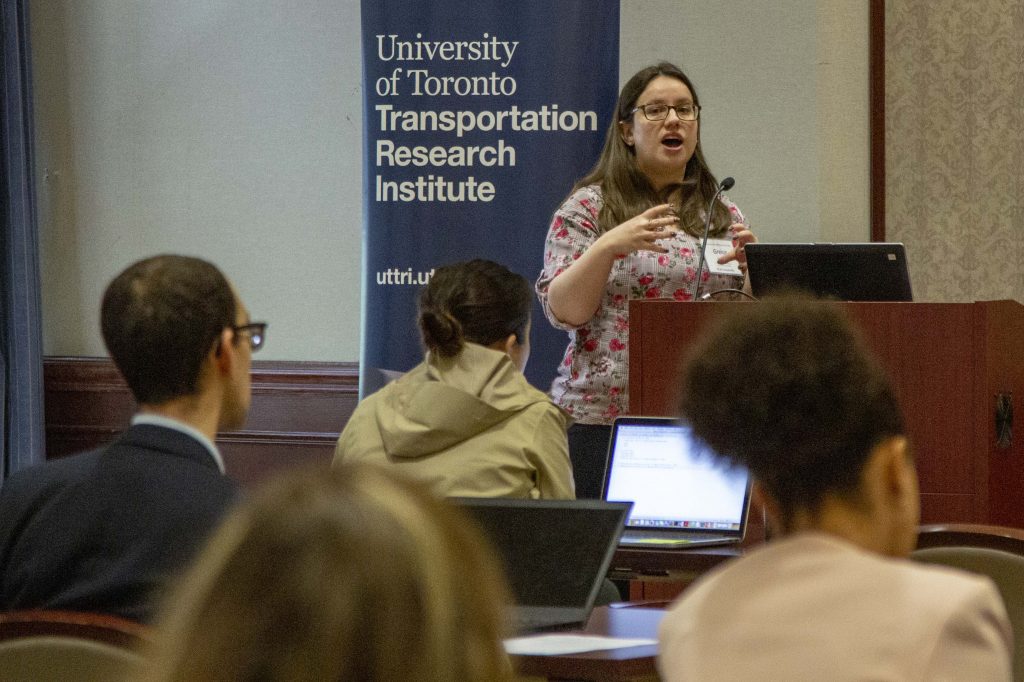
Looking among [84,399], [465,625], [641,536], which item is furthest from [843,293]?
[84,399]

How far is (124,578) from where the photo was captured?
1699 millimetres

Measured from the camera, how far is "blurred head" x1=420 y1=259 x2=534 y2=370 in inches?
115

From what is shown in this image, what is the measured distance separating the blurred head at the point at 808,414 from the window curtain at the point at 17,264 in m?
4.66

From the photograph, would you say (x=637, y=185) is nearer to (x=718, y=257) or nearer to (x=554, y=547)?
(x=718, y=257)

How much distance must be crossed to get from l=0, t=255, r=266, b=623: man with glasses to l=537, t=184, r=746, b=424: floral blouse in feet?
5.59

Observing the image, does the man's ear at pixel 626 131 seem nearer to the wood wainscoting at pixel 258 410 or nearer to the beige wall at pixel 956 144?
the beige wall at pixel 956 144

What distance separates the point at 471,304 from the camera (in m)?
Result: 2.96

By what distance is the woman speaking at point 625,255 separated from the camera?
3.49 m

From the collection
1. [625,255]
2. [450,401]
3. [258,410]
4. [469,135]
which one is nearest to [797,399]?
[450,401]

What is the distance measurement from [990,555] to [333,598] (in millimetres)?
1633

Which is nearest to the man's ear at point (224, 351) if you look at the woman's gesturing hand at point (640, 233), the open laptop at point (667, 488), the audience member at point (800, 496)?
the audience member at point (800, 496)

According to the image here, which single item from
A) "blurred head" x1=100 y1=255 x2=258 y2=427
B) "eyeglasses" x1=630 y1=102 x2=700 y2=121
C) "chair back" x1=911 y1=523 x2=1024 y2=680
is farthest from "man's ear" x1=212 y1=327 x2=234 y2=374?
"eyeglasses" x1=630 y1=102 x2=700 y2=121

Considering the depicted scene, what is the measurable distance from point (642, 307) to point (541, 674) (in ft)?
4.27

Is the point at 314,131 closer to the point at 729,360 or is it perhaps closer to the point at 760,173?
the point at 760,173
